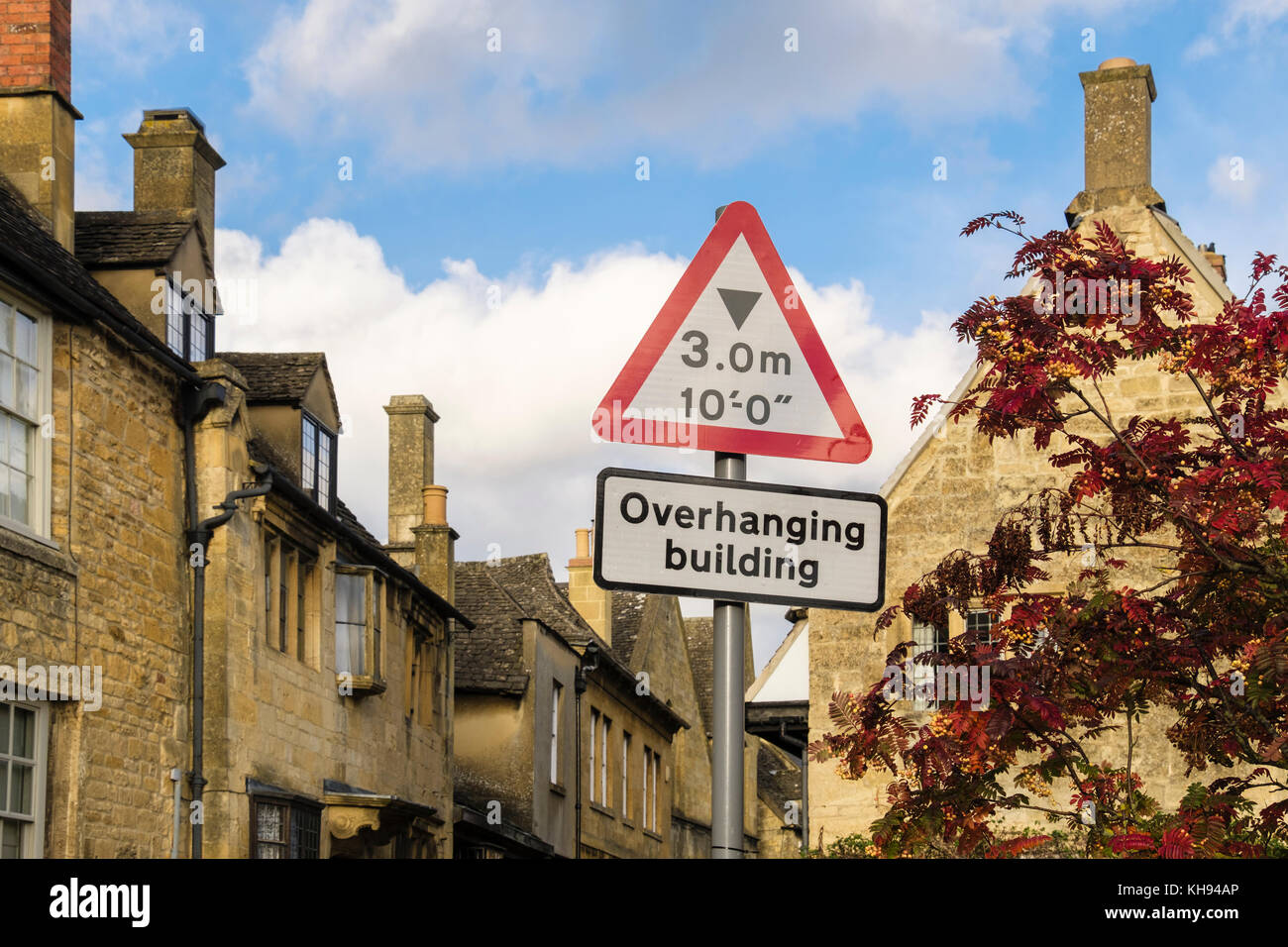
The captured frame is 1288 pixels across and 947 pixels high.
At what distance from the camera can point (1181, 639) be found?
928 cm

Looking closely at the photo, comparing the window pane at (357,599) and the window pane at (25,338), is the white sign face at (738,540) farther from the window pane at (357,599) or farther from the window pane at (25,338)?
the window pane at (357,599)

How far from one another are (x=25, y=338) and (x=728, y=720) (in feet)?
38.5

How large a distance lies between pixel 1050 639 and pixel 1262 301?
85.6 inches

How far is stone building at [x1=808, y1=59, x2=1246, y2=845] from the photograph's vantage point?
19203 mm

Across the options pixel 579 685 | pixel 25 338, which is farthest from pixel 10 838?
pixel 579 685

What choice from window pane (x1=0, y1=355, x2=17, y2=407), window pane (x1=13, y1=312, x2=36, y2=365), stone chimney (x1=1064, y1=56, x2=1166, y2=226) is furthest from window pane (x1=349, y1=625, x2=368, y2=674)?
stone chimney (x1=1064, y1=56, x2=1166, y2=226)

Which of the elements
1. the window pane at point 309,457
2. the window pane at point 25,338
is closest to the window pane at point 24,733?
the window pane at point 25,338

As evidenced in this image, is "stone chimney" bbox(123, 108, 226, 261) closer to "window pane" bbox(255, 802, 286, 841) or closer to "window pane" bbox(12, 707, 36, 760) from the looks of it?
"window pane" bbox(255, 802, 286, 841)

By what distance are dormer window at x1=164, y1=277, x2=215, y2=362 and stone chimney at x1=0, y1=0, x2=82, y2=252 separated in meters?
1.24

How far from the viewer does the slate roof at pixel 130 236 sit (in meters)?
18.4

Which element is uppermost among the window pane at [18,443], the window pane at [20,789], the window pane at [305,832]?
the window pane at [18,443]

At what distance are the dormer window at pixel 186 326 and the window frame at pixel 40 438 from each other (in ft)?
10.6

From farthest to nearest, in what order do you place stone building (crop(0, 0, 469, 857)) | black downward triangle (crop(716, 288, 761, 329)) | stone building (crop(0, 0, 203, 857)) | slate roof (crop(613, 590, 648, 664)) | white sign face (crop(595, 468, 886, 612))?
slate roof (crop(613, 590, 648, 664)), stone building (crop(0, 0, 469, 857)), stone building (crop(0, 0, 203, 857)), black downward triangle (crop(716, 288, 761, 329)), white sign face (crop(595, 468, 886, 612))
